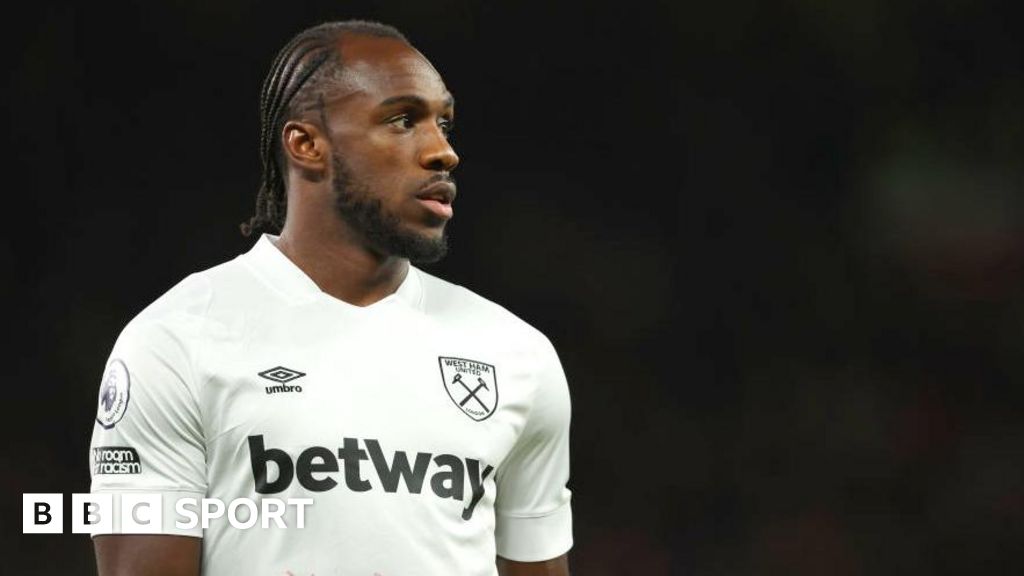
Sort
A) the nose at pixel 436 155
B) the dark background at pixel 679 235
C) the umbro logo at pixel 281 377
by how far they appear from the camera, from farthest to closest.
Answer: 1. the dark background at pixel 679 235
2. the nose at pixel 436 155
3. the umbro logo at pixel 281 377

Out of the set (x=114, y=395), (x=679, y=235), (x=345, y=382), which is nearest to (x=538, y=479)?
(x=345, y=382)

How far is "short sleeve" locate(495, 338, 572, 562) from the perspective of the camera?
2865 mm

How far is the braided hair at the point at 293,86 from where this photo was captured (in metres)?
2.78

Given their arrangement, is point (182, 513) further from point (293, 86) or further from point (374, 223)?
point (293, 86)

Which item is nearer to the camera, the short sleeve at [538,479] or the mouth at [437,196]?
the mouth at [437,196]

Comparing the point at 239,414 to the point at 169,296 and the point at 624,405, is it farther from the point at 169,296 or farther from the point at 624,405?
the point at 624,405

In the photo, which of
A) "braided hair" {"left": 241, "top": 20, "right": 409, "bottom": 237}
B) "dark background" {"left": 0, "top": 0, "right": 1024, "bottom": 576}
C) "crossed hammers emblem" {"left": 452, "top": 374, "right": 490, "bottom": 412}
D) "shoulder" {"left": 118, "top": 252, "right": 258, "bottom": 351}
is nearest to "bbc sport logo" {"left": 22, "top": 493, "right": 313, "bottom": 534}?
"shoulder" {"left": 118, "top": 252, "right": 258, "bottom": 351}

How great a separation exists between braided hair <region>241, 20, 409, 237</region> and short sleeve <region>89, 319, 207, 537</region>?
438mm

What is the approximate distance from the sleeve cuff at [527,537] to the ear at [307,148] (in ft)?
2.41

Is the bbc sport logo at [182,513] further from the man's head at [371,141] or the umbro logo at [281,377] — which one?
the man's head at [371,141]

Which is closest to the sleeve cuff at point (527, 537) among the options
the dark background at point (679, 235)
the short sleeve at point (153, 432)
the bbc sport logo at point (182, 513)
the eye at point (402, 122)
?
the bbc sport logo at point (182, 513)

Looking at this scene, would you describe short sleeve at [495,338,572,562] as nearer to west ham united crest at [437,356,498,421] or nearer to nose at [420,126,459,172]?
west ham united crest at [437,356,498,421]

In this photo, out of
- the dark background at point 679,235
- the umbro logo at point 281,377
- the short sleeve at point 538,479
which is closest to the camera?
the umbro logo at point 281,377

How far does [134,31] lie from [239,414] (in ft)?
12.0
